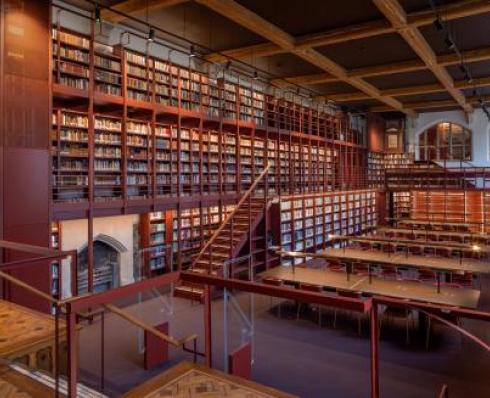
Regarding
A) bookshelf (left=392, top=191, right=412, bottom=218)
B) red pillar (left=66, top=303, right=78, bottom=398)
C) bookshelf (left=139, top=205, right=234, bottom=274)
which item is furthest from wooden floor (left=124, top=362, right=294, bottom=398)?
bookshelf (left=392, top=191, right=412, bottom=218)

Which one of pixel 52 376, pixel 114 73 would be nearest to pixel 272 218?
pixel 114 73

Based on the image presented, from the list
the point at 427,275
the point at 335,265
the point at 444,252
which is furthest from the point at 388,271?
the point at 444,252

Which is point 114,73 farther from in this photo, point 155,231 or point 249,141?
point 249,141

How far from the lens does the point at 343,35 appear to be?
9016 mm

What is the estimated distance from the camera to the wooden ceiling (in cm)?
797

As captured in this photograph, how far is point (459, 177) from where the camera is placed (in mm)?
14969

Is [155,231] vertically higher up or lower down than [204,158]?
lower down

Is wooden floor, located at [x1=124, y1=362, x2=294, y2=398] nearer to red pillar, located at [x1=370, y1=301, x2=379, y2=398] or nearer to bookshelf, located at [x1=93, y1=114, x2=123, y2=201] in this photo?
red pillar, located at [x1=370, y1=301, x2=379, y2=398]

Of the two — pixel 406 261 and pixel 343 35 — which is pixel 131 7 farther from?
pixel 406 261

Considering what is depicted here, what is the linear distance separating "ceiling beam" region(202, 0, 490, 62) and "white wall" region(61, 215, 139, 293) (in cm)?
464

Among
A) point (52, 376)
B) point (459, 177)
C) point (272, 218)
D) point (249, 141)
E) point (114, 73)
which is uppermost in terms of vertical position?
point (114, 73)

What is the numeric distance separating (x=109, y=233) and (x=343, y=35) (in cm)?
634

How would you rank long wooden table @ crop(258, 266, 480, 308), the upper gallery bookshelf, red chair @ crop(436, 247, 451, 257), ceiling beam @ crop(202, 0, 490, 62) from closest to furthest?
long wooden table @ crop(258, 266, 480, 308), the upper gallery bookshelf, ceiling beam @ crop(202, 0, 490, 62), red chair @ crop(436, 247, 451, 257)

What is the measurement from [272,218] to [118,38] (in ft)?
17.6
